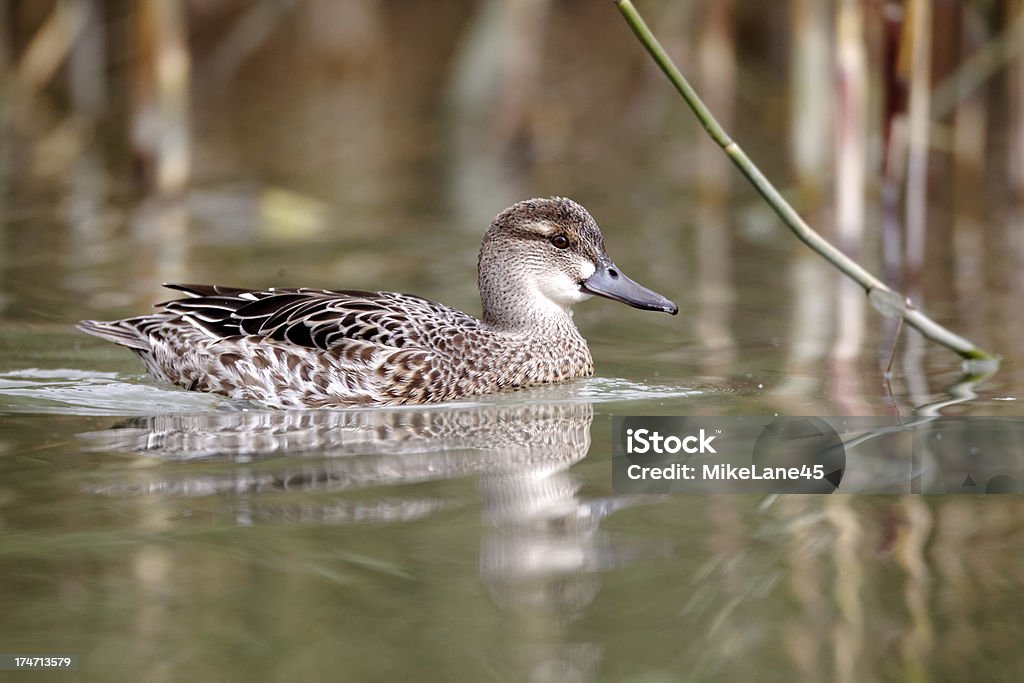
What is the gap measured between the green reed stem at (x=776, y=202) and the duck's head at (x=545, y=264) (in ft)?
3.95

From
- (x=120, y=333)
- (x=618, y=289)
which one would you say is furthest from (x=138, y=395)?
(x=618, y=289)

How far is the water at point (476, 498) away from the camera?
3.96m

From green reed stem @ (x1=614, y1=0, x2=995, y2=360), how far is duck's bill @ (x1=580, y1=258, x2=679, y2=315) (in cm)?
108

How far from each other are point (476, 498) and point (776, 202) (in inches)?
64.7

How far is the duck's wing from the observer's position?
6895 millimetres

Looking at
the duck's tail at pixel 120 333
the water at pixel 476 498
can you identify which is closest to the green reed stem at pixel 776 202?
the water at pixel 476 498

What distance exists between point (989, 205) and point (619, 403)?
6791 millimetres

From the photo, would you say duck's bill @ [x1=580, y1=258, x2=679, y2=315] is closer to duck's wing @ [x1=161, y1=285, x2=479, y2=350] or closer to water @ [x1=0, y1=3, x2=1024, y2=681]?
water @ [x1=0, y1=3, x2=1024, y2=681]

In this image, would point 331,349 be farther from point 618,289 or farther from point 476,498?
point 476,498

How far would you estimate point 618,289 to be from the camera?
7.17 meters

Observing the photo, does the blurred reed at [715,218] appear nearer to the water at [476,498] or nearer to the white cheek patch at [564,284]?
the water at [476,498]

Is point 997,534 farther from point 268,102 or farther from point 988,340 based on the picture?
point 268,102

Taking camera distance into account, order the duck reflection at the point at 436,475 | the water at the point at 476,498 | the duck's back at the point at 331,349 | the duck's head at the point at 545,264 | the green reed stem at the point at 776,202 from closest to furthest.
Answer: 1. the water at the point at 476,498
2. the duck reflection at the point at 436,475
3. the green reed stem at the point at 776,202
4. the duck's back at the point at 331,349
5. the duck's head at the point at 545,264

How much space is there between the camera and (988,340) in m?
7.88
